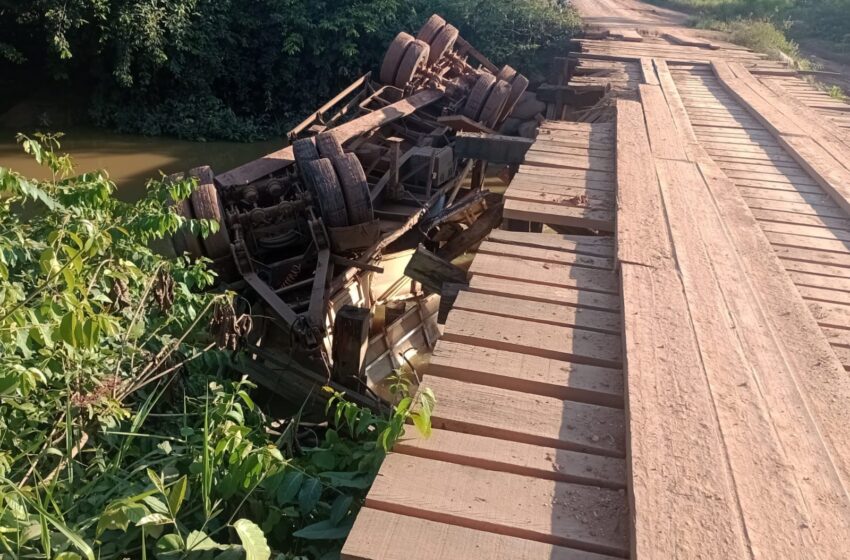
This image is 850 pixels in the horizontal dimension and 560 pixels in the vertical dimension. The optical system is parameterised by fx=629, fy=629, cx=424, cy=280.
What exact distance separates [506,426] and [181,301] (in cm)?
246

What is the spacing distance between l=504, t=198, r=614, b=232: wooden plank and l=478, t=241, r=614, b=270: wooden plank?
0.34 m

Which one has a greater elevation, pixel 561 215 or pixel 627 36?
pixel 627 36

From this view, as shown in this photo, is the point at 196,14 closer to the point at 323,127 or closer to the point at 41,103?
the point at 41,103

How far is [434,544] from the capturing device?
1646 mm

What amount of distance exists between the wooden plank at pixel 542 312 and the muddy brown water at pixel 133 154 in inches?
410

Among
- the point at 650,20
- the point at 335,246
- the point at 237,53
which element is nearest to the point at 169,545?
the point at 335,246

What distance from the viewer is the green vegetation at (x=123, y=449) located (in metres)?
1.95

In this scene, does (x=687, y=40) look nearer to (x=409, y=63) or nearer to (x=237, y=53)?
(x=409, y=63)

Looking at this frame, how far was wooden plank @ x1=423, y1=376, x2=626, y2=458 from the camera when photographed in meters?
1.99

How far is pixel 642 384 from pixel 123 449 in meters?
2.05

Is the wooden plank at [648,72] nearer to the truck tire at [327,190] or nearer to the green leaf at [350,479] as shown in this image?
the truck tire at [327,190]

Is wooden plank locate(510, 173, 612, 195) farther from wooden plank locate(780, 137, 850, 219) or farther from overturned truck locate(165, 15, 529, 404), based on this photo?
wooden plank locate(780, 137, 850, 219)

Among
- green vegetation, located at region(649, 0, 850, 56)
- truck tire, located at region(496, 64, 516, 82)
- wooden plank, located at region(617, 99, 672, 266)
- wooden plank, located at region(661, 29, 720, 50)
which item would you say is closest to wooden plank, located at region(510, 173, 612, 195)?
wooden plank, located at region(617, 99, 672, 266)

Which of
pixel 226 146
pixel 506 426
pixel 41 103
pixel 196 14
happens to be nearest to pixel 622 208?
pixel 506 426
